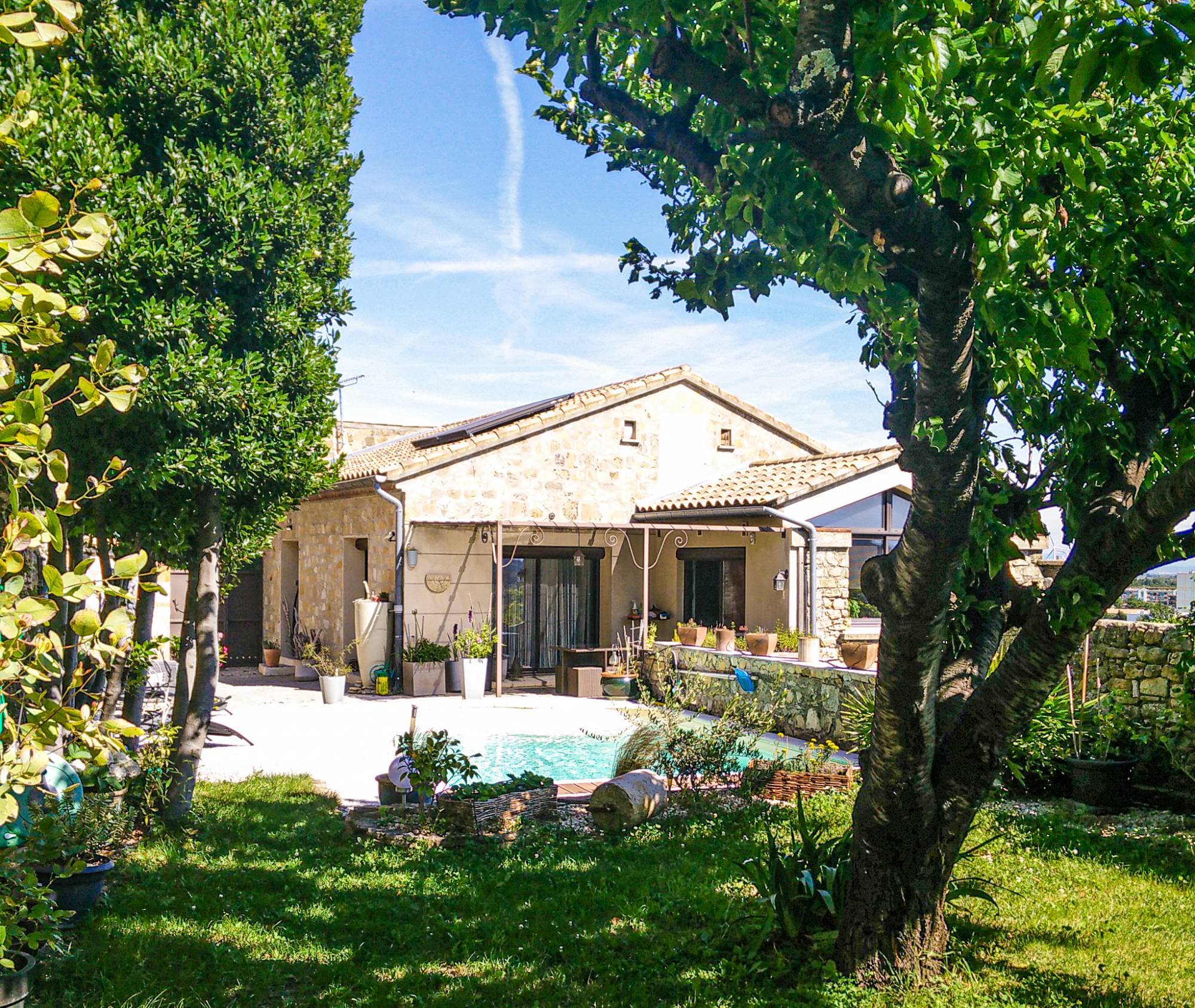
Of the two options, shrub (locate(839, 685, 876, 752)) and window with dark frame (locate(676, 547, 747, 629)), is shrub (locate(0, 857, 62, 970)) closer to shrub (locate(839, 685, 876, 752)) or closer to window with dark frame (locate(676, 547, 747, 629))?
shrub (locate(839, 685, 876, 752))

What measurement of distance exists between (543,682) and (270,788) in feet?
33.3

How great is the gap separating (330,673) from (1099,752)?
12.0 m

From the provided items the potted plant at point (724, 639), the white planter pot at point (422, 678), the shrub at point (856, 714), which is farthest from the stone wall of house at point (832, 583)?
the white planter pot at point (422, 678)

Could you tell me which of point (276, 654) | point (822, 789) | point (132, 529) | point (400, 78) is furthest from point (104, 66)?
point (276, 654)

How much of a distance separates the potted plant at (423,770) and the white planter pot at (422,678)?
27.0ft

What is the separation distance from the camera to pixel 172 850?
6.92m

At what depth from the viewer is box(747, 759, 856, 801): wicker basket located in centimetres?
888

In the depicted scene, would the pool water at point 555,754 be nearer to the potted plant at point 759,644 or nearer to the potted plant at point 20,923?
the potted plant at point 759,644

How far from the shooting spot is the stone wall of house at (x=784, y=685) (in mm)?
12648

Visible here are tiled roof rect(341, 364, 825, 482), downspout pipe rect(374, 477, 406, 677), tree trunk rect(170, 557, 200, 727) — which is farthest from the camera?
tiled roof rect(341, 364, 825, 482)

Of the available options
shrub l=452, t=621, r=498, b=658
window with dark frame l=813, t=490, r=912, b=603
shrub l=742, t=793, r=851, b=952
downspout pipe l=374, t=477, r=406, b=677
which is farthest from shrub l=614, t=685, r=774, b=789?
window with dark frame l=813, t=490, r=912, b=603

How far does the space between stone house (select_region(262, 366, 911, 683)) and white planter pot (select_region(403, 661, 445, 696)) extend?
890 millimetres

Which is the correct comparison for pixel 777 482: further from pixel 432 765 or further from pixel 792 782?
pixel 432 765

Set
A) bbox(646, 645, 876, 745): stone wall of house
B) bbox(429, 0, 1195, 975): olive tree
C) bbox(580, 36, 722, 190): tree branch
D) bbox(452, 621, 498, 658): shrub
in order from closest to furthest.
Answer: bbox(429, 0, 1195, 975): olive tree < bbox(580, 36, 722, 190): tree branch < bbox(646, 645, 876, 745): stone wall of house < bbox(452, 621, 498, 658): shrub
